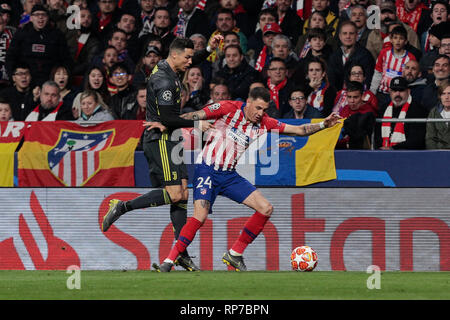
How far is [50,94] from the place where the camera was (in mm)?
14531

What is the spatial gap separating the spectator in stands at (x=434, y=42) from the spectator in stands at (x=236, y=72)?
104 inches

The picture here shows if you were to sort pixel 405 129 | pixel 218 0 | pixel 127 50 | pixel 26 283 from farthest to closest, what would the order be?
pixel 218 0 < pixel 127 50 < pixel 405 129 < pixel 26 283

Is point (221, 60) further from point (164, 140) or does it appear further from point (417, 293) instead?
point (417, 293)

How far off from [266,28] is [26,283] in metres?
7.57

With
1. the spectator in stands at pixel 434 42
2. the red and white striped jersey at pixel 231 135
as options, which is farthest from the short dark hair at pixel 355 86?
the red and white striped jersey at pixel 231 135

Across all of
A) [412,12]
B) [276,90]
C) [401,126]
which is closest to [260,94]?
[401,126]

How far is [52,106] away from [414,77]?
18.9 feet

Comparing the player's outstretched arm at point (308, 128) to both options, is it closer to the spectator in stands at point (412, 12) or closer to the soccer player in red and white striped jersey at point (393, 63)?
the soccer player in red and white striped jersey at point (393, 63)

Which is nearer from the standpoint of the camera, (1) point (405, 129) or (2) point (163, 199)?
(2) point (163, 199)

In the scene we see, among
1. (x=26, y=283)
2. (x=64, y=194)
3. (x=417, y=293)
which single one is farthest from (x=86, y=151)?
(x=417, y=293)

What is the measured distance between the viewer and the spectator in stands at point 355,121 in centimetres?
1268

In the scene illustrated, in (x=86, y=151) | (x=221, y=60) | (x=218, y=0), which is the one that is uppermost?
(x=218, y=0)

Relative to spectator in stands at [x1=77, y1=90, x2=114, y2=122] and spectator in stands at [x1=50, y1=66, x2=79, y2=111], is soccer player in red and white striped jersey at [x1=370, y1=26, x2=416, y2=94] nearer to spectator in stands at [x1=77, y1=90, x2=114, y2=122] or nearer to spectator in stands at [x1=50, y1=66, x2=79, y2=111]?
spectator in stands at [x1=77, y1=90, x2=114, y2=122]

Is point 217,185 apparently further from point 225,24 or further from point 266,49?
point 225,24
